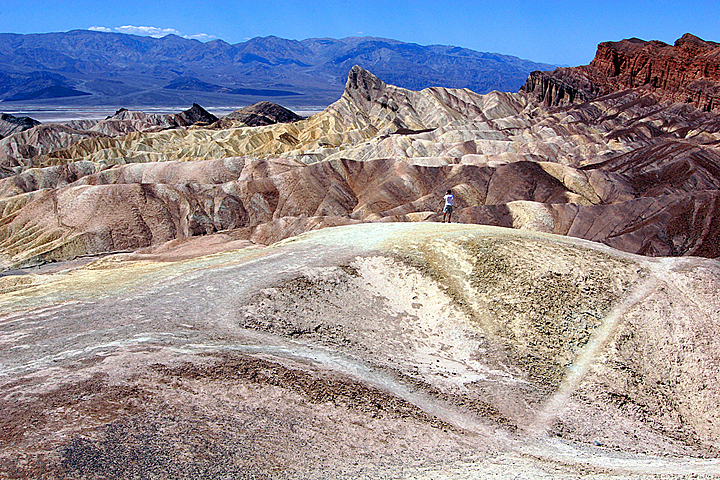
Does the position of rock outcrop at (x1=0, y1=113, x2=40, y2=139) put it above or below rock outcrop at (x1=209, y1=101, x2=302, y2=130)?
Answer: below

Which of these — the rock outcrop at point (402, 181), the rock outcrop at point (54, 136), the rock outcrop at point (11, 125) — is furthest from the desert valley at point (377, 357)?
the rock outcrop at point (11, 125)

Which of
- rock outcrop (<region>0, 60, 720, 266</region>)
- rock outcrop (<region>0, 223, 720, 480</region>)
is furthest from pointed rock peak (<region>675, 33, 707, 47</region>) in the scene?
rock outcrop (<region>0, 223, 720, 480</region>)

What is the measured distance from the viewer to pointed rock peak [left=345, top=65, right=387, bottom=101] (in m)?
125

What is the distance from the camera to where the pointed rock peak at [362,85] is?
12469cm

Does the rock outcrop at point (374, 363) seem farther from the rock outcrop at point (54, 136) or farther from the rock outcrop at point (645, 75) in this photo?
the rock outcrop at point (645, 75)

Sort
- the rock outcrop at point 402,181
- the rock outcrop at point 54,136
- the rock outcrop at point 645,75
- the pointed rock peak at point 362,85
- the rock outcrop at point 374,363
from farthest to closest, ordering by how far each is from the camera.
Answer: the pointed rock peak at point 362,85
the rock outcrop at point 645,75
the rock outcrop at point 54,136
the rock outcrop at point 402,181
the rock outcrop at point 374,363

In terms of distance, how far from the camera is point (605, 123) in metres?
104

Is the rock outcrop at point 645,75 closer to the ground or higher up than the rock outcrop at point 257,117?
higher up

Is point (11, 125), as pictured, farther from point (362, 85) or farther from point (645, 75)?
point (645, 75)

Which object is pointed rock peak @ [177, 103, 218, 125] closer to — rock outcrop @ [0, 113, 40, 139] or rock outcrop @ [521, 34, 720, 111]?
rock outcrop @ [0, 113, 40, 139]

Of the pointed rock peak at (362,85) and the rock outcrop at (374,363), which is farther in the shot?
the pointed rock peak at (362,85)

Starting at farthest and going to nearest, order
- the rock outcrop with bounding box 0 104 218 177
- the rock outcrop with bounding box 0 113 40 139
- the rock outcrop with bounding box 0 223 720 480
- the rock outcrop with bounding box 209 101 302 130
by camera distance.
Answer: the rock outcrop with bounding box 209 101 302 130, the rock outcrop with bounding box 0 113 40 139, the rock outcrop with bounding box 0 104 218 177, the rock outcrop with bounding box 0 223 720 480

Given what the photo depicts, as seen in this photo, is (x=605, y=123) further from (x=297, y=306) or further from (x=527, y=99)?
(x=297, y=306)

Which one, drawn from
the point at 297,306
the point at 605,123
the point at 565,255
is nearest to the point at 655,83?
the point at 605,123
